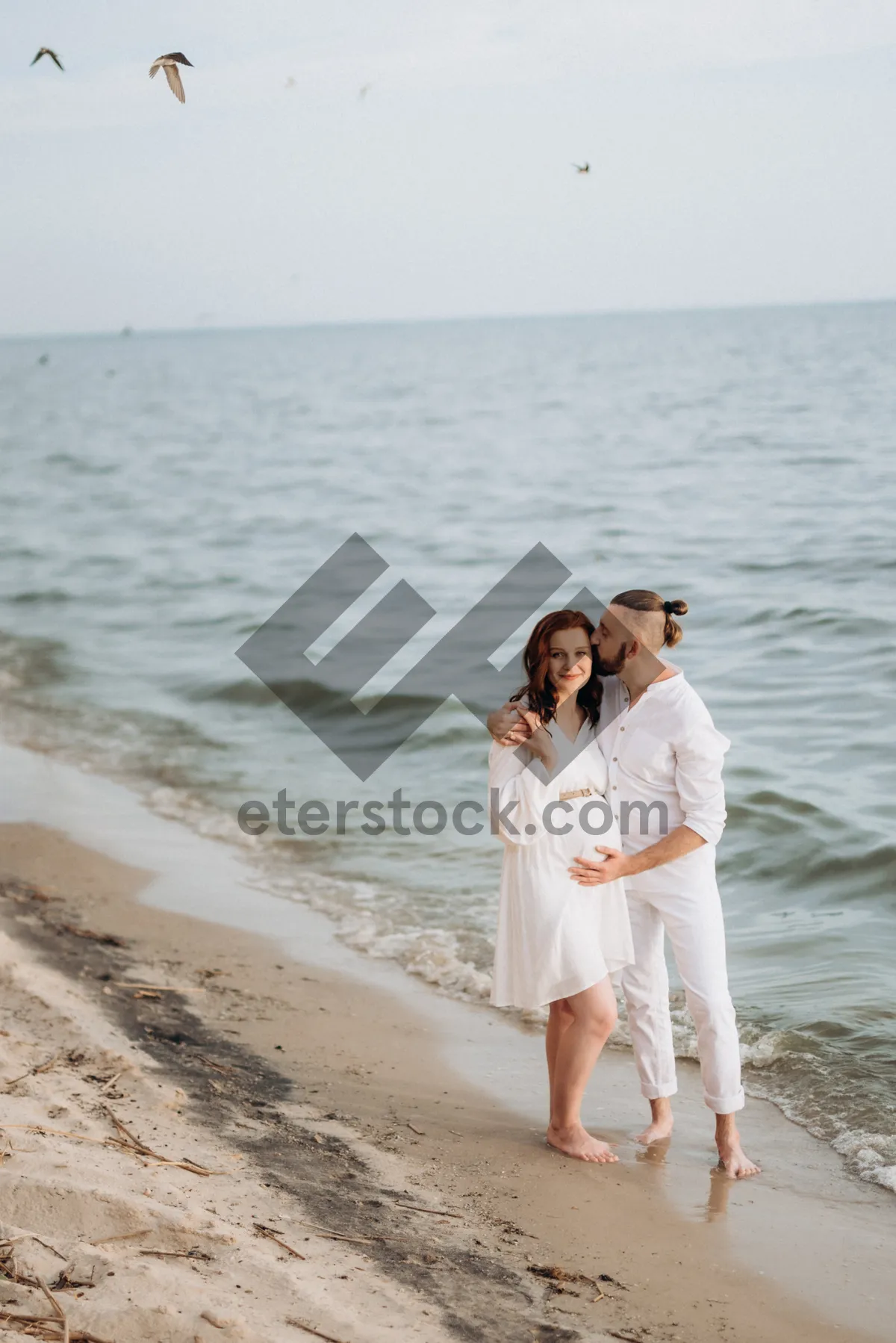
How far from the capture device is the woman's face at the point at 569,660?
3.86 meters

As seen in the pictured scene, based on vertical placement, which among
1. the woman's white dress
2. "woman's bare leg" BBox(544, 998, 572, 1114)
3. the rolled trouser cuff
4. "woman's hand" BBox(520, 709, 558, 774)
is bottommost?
the rolled trouser cuff

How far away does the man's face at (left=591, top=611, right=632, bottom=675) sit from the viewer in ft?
13.1

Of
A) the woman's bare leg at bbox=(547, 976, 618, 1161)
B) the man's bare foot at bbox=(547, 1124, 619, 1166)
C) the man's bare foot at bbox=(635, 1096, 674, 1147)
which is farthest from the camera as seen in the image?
the man's bare foot at bbox=(635, 1096, 674, 1147)

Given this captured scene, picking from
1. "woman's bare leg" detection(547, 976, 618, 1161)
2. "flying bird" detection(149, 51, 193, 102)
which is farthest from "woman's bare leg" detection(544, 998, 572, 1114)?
"flying bird" detection(149, 51, 193, 102)

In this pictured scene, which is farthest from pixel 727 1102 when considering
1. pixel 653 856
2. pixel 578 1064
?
pixel 653 856

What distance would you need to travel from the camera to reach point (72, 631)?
14.5 m

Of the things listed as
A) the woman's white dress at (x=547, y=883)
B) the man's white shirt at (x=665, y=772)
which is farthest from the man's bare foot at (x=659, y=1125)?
the man's white shirt at (x=665, y=772)

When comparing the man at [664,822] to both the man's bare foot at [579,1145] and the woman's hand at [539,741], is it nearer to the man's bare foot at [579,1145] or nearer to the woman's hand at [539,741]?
the woman's hand at [539,741]

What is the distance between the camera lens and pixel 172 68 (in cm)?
452

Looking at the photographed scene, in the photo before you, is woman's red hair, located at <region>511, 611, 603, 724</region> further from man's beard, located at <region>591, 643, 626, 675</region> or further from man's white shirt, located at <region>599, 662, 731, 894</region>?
man's white shirt, located at <region>599, 662, 731, 894</region>

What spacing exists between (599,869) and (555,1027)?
0.60 m

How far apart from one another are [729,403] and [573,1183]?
35.6m

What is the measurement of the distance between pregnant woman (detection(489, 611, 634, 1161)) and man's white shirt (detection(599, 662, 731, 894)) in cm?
10

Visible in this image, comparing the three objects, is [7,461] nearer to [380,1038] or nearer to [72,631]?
[72,631]
